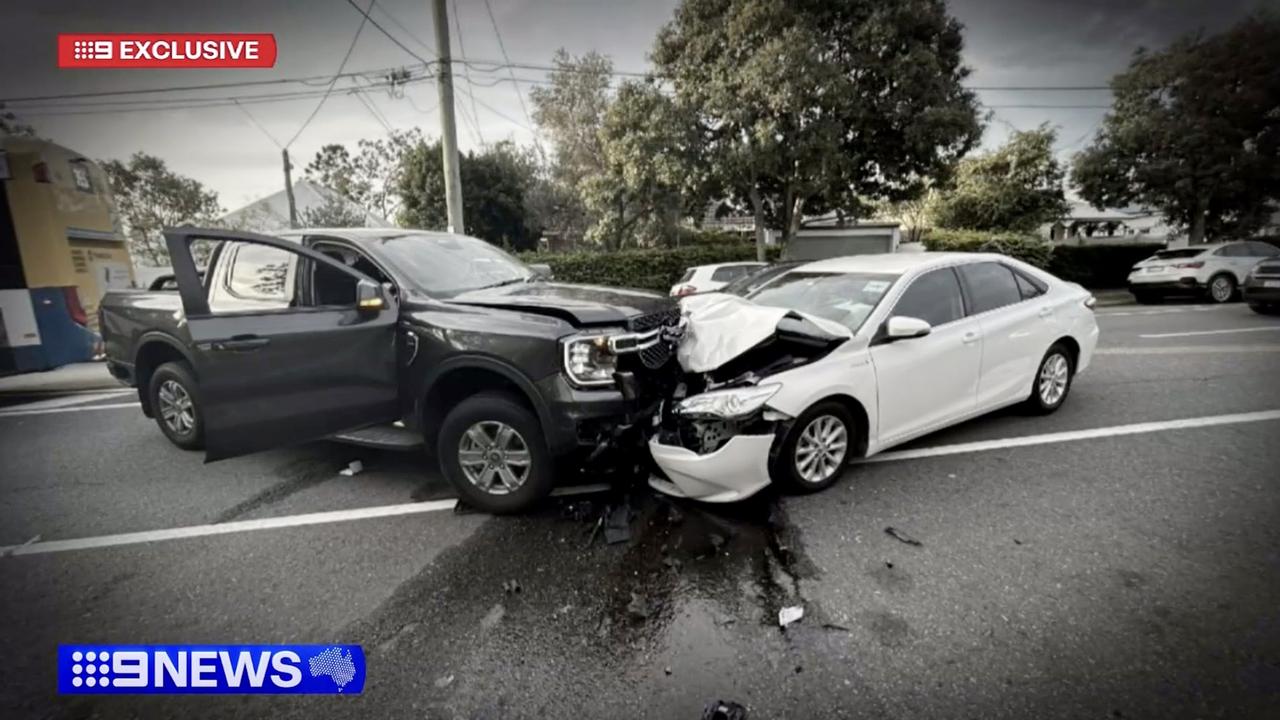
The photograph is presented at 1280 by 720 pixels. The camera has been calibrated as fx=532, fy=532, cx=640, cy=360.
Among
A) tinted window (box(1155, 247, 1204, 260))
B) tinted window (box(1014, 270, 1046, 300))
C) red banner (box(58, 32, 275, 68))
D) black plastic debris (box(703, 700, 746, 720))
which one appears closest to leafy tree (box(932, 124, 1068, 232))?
tinted window (box(1155, 247, 1204, 260))

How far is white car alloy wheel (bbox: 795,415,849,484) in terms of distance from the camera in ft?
11.1

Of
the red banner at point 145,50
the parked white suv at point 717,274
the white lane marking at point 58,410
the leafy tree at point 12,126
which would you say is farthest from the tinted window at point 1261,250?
the white lane marking at point 58,410

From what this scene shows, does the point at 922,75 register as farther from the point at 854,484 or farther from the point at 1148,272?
the point at 854,484

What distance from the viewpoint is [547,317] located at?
128 inches

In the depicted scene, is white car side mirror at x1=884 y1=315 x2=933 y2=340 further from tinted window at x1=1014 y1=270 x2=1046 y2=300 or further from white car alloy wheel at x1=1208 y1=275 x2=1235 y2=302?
white car alloy wheel at x1=1208 y1=275 x2=1235 y2=302

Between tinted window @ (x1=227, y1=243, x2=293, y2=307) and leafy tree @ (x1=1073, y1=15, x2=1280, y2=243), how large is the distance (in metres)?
20.2

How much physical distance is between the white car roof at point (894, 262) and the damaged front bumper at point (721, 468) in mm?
2010

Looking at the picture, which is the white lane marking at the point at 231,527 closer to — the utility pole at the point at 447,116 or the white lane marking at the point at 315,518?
the white lane marking at the point at 315,518

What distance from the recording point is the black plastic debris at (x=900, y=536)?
2.91 meters

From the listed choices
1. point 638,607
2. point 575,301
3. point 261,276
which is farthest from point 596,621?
point 261,276

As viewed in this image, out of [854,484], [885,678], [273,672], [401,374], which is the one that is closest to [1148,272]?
[854,484]

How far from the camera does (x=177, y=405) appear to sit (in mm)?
4762

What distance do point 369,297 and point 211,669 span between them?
204 cm

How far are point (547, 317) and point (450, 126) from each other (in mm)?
7981
